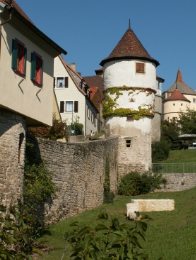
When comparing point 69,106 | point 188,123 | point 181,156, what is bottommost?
point 181,156

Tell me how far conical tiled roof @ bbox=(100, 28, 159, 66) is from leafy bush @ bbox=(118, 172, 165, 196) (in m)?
8.59

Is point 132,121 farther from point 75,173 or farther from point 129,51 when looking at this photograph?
point 75,173

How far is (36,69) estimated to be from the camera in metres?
18.9

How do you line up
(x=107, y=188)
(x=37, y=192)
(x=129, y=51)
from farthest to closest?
(x=129, y=51) → (x=107, y=188) → (x=37, y=192)

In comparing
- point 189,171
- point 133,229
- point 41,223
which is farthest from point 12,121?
point 189,171

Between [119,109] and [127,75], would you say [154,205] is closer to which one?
[119,109]

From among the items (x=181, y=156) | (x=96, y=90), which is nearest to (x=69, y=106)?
(x=96, y=90)

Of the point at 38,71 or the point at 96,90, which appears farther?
the point at 96,90

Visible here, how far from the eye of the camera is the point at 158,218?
75.9ft

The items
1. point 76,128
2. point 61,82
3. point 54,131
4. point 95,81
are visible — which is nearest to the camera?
point 54,131

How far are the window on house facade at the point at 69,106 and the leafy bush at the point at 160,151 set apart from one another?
8900mm

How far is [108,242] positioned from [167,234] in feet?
39.3

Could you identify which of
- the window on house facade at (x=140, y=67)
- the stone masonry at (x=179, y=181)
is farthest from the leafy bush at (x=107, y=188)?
the window on house facade at (x=140, y=67)

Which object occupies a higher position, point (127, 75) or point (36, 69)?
point (127, 75)
